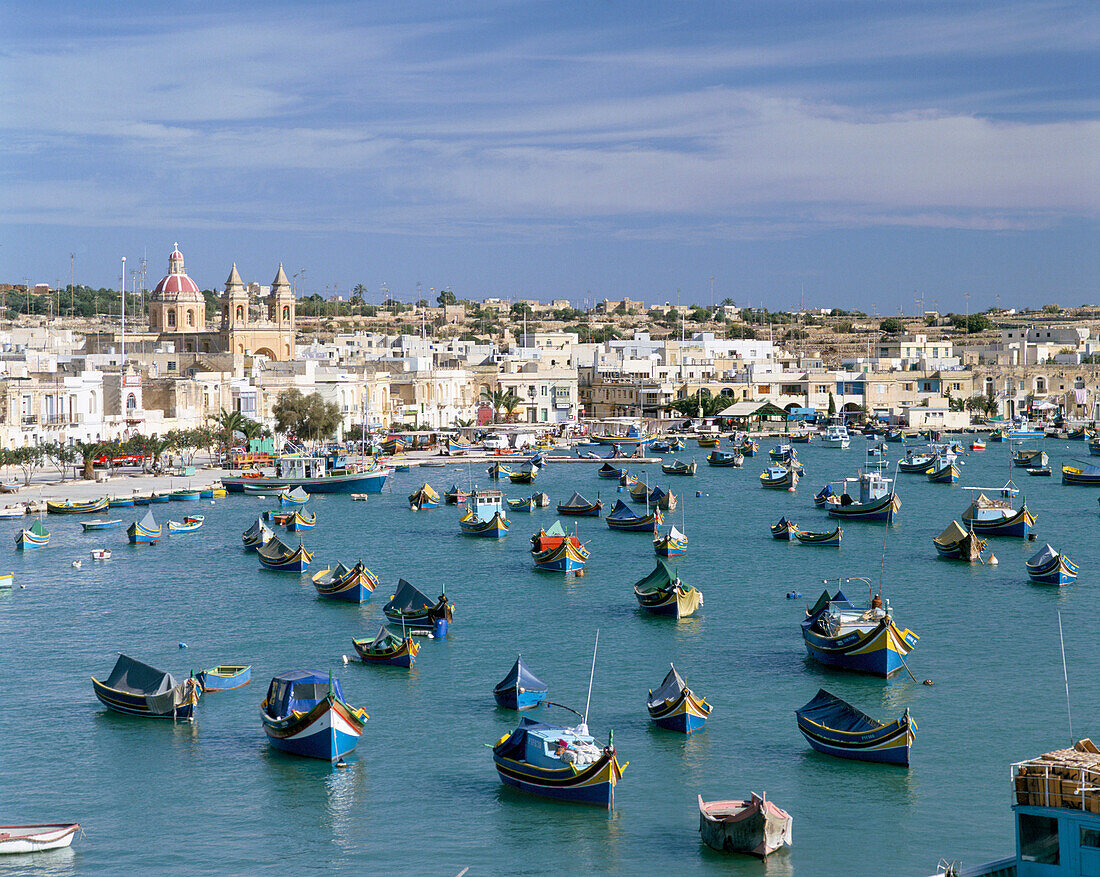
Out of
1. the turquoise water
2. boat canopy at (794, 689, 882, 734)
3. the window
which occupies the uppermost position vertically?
the window

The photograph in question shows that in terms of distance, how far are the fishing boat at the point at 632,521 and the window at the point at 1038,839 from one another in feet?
103

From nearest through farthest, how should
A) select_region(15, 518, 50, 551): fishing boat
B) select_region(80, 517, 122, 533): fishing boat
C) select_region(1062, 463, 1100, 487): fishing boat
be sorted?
select_region(15, 518, 50, 551): fishing boat, select_region(80, 517, 122, 533): fishing boat, select_region(1062, 463, 1100, 487): fishing boat

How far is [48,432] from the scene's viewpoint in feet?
186

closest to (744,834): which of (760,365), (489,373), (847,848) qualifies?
(847,848)

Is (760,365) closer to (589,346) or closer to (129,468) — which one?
(589,346)

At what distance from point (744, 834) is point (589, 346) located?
9426 cm

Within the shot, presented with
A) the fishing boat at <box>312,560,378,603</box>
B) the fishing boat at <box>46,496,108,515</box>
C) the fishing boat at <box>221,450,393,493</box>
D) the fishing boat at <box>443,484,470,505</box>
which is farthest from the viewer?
the fishing boat at <box>221,450,393,493</box>

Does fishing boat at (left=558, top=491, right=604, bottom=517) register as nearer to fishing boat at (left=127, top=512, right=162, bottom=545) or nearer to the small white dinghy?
fishing boat at (left=127, top=512, right=162, bottom=545)

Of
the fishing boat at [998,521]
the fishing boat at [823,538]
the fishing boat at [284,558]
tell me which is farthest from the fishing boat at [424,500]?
the fishing boat at [998,521]

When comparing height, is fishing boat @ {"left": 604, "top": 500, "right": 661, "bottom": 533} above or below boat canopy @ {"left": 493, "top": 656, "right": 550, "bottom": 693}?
below

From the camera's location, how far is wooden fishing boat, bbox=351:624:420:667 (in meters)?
24.8

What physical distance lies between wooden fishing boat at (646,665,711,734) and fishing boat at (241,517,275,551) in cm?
2109

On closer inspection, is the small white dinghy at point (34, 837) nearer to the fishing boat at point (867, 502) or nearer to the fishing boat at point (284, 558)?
the fishing boat at point (284, 558)

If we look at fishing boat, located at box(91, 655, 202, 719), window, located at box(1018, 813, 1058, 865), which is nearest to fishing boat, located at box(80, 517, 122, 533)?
fishing boat, located at box(91, 655, 202, 719)
